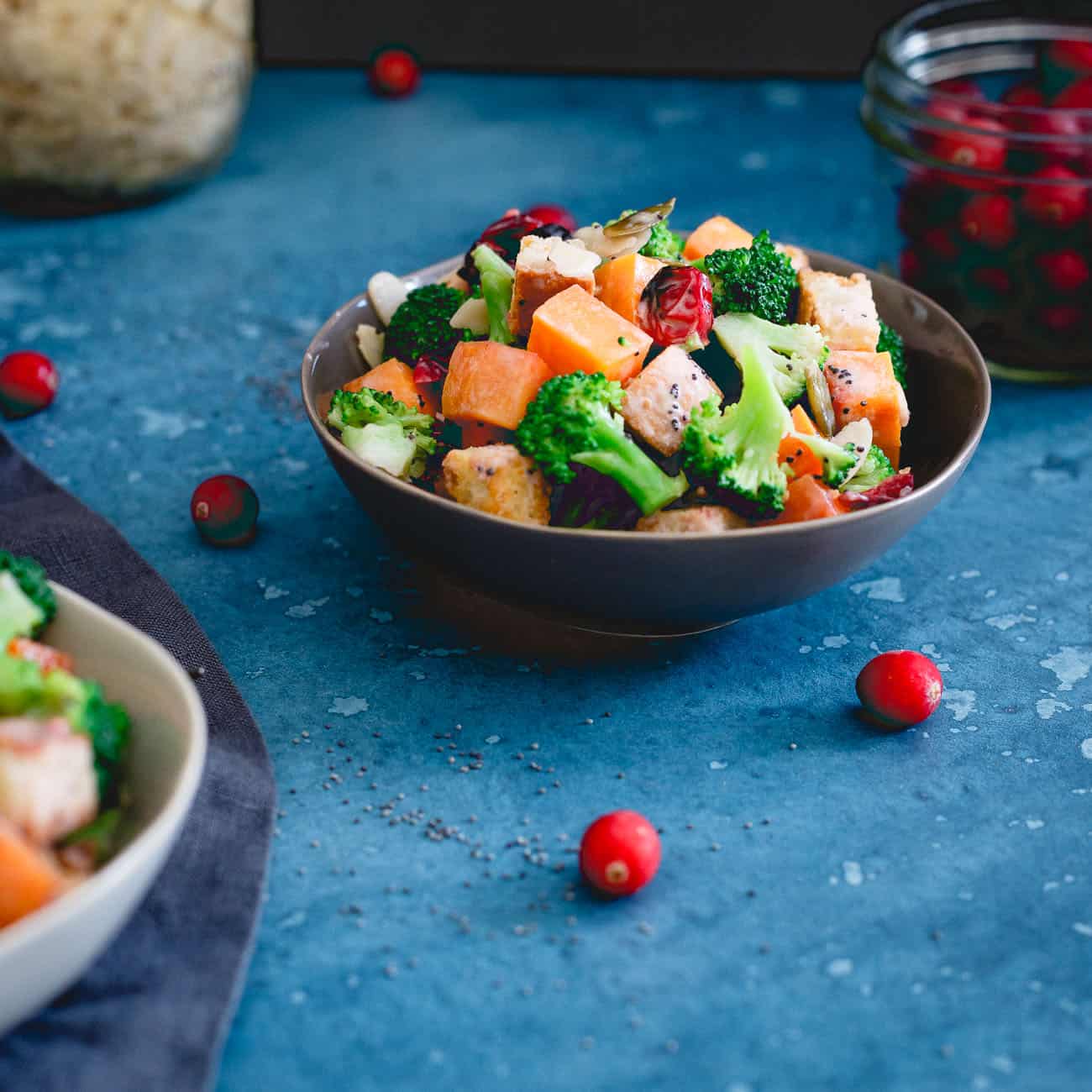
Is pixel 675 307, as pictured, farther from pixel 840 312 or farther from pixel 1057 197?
pixel 1057 197

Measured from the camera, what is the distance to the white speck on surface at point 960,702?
1259 millimetres

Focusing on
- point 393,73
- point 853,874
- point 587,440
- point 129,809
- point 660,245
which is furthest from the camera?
point 393,73

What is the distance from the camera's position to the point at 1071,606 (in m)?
1.41

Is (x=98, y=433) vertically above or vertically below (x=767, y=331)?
below

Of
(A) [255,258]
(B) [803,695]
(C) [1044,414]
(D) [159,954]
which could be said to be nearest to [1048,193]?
(C) [1044,414]

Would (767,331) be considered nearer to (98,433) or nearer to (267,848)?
(267,848)

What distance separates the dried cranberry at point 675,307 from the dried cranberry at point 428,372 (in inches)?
8.5

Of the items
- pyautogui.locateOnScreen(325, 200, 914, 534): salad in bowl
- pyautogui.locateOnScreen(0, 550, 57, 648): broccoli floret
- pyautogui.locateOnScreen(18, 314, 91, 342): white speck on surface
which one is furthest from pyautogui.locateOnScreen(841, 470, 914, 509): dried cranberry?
pyautogui.locateOnScreen(18, 314, 91, 342): white speck on surface

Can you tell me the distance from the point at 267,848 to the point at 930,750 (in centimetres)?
61

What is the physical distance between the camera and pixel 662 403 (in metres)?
1.22

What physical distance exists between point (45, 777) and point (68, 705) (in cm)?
8

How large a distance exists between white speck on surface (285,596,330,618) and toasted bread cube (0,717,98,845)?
50 centimetres

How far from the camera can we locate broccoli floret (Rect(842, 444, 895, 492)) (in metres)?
1.28

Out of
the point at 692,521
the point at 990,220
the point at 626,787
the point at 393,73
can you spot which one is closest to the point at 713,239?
the point at 692,521
